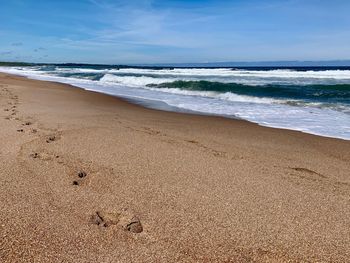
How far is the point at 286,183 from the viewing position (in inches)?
144

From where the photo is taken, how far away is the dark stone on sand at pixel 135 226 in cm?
257

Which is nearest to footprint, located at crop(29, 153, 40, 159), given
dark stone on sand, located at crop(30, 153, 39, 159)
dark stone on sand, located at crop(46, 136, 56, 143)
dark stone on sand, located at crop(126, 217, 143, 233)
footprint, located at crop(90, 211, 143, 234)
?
dark stone on sand, located at crop(30, 153, 39, 159)

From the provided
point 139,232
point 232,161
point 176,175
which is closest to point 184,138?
point 232,161

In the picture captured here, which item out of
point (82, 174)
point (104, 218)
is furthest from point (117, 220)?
point (82, 174)

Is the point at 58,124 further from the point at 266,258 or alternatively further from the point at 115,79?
the point at 115,79

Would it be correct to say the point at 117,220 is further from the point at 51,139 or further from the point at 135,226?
the point at 51,139

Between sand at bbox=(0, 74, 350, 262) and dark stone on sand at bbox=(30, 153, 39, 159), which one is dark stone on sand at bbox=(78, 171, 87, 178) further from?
dark stone on sand at bbox=(30, 153, 39, 159)

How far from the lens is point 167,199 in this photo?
311 centimetres

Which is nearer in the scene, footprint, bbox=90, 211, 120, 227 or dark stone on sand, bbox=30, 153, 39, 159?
footprint, bbox=90, 211, 120, 227

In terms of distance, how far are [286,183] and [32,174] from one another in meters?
2.48

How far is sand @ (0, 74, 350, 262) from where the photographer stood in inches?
92.4

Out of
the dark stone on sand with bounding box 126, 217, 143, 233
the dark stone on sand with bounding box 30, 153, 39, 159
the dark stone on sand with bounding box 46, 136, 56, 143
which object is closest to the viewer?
the dark stone on sand with bounding box 126, 217, 143, 233

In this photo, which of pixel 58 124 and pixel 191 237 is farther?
pixel 58 124

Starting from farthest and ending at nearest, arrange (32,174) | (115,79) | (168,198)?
(115,79), (32,174), (168,198)
